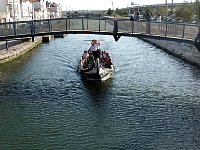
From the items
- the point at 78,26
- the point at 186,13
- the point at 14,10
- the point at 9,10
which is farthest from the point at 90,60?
the point at 14,10

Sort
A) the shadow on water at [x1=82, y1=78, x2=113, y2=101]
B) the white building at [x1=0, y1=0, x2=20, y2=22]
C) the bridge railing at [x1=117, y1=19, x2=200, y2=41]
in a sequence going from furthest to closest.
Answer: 1. the white building at [x1=0, y1=0, x2=20, y2=22]
2. the shadow on water at [x1=82, y1=78, x2=113, y2=101]
3. the bridge railing at [x1=117, y1=19, x2=200, y2=41]

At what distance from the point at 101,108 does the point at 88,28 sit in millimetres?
8940

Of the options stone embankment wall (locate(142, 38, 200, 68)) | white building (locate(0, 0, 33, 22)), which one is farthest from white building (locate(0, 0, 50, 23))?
stone embankment wall (locate(142, 38, 200, 68))

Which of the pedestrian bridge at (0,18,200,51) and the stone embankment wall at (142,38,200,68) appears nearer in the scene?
the pedestrian bridge at (0,18,200,51)

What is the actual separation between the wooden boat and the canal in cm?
76

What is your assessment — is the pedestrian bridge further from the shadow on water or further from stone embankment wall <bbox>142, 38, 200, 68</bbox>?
stone embankment wall <bbox>142, 38, 200, 68</bbox>

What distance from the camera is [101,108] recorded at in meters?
24.3

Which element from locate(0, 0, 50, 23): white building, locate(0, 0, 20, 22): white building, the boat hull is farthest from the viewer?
locate(0, 0, 50, 23): white building

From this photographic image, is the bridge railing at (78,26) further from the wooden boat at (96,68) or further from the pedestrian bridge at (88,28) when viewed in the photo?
the wooden boat at (96,68)

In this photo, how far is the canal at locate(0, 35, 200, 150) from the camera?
18859mm

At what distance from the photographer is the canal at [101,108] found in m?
18.9

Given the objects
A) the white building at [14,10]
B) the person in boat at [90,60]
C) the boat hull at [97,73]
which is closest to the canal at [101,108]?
the boat hull at [97,73]

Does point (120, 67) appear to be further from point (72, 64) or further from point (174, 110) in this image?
point (174, 110)

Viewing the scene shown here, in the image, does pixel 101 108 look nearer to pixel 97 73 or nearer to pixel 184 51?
pixel 97 73
